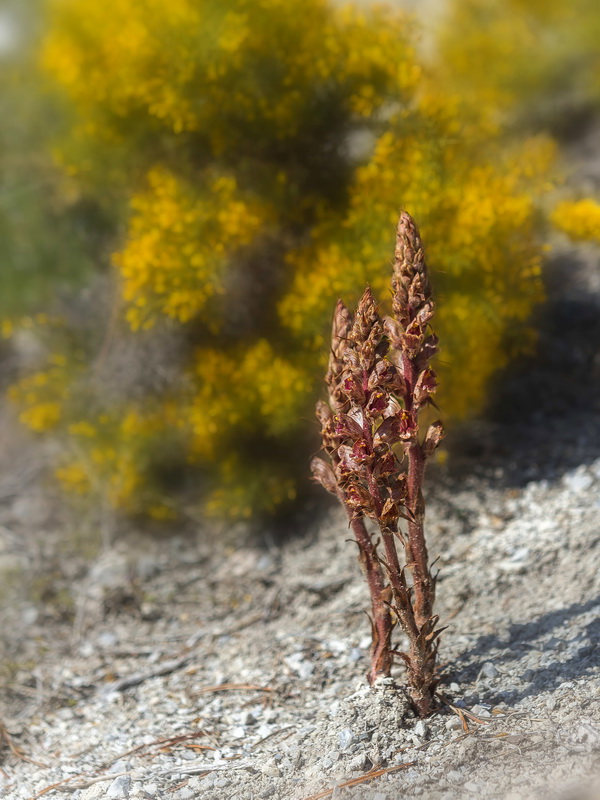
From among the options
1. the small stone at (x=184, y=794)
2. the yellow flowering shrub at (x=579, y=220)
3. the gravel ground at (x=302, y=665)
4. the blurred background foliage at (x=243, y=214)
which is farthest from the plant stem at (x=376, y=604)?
the yellow flowering shrub at (x=579, y=220)

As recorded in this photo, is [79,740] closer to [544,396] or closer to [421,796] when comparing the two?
[421,796]

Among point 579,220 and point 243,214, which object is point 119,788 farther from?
point 579,220

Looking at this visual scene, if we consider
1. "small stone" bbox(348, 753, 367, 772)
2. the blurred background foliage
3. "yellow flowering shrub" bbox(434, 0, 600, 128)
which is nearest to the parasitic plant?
"small stone" bbox(348, 753, 367, 772)

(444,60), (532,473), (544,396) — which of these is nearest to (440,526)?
(532,473)

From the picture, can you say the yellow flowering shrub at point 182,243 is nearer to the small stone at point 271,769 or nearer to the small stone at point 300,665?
the small stone at point 300,665

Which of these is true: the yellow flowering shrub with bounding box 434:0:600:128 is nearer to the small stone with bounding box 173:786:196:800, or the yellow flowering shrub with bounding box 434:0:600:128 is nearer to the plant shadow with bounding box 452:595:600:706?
the plant shadow with bounding box 452:595:600:706

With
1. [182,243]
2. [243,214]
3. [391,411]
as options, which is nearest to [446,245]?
[243,214]
